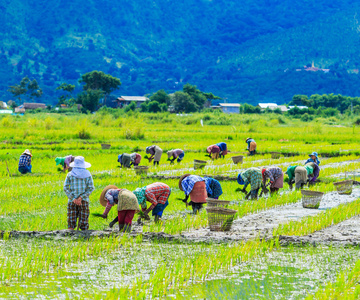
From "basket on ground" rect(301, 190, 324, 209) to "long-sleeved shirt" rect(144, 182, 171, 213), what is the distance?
3.20m

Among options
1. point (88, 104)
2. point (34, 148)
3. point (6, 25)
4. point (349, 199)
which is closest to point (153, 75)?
point (6, 25)

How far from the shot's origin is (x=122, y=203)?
659cm

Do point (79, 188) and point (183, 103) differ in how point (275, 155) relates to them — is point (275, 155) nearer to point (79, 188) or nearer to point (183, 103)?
point (79, 188)

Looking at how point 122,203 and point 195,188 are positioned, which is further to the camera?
point 195,188

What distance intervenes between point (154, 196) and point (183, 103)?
6414cm

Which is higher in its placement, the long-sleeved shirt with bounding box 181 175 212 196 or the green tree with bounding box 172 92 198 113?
the green tree with bounding box 172 92 198 113

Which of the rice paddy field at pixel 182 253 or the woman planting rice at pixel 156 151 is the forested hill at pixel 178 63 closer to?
the woman planting rice at pixel 156 151

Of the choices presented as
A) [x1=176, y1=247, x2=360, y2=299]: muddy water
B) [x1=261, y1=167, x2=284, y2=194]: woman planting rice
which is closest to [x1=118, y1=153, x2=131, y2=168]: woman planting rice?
[x1=261, y1=167, x2=284, y2=194]: woman planting rice

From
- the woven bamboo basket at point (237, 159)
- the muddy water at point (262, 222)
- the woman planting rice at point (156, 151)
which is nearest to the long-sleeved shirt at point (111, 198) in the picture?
the muddy water at point (262, 222)

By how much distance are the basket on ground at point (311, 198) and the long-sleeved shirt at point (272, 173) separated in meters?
0.77

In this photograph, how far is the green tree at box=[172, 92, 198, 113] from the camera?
70.8 metres

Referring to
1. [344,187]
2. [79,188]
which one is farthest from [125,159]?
[79,188]

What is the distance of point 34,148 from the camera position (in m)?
21.2

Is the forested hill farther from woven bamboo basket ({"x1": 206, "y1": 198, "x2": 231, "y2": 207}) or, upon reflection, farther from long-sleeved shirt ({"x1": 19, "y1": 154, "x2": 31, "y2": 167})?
woven bamboo basket ({"x1": 206, "y1": 198, "x2": 231, "y2": 207})
